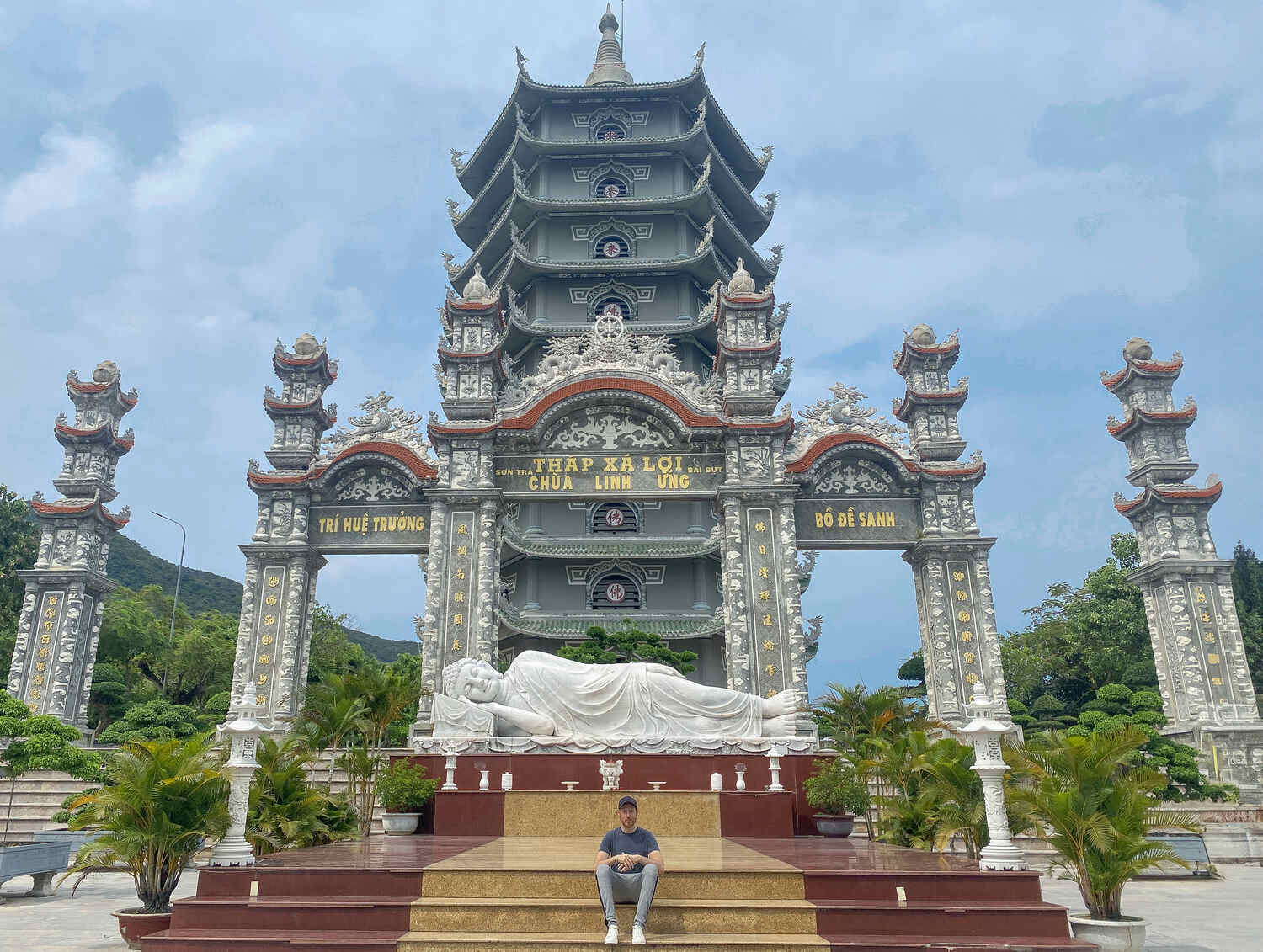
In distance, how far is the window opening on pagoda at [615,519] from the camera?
73.3 feet

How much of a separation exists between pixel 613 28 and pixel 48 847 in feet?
101

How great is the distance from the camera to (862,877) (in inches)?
279

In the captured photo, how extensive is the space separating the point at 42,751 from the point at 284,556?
24.4 ft

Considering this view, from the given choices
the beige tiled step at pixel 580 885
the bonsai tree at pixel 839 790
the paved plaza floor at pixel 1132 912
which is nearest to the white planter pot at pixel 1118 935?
the paved plaza floor at pixel 1132 912

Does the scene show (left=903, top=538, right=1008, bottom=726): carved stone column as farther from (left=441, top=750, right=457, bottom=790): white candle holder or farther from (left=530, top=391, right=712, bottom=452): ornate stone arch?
(left=441, top=750, right=457, bottom=790): white candle holder

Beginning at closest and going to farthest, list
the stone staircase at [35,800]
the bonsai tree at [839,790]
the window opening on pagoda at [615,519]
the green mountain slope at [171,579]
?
1. the bonsai tree at [839,790]
2. the stone staircase at [35,800]
3. the window opening on pagoda at [615,519]
4. the green mountain slope at [171,579]

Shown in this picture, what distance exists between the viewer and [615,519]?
22375 millimetres

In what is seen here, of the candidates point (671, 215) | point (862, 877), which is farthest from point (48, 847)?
point (671, 215)

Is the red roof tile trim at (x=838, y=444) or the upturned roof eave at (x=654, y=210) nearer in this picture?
the red roof tile trim at (x=838, y=444)

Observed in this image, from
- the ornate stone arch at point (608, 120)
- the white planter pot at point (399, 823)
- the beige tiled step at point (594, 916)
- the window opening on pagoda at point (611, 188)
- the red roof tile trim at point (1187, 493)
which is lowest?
the beige tiled step at point (594, 916)

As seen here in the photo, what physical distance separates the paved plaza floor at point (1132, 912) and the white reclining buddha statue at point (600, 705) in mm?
4038

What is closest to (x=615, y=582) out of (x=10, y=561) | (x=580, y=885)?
(x=580, y=885)

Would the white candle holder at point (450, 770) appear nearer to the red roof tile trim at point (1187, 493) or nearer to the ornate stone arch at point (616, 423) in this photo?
the ornate stone arch at point (616, 423)

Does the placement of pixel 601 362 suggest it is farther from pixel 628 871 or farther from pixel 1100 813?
pixel 628 871
